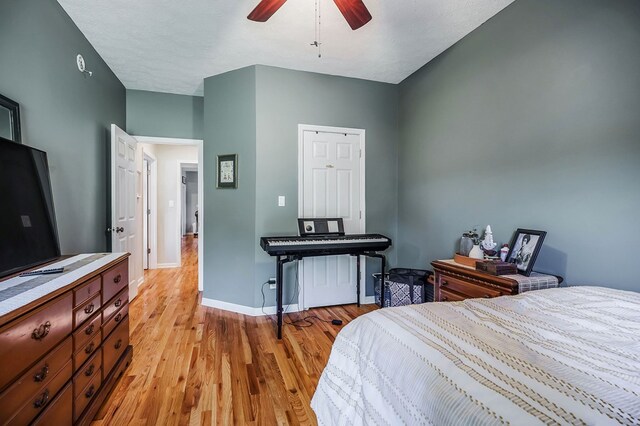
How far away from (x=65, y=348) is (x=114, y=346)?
26.5 inches

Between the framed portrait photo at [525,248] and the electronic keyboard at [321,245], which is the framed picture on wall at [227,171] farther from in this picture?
the framed portrait photo at [525,248]

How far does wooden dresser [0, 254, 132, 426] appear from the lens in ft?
3.23

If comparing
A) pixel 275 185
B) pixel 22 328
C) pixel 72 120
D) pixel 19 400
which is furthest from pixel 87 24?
pixel 19 400

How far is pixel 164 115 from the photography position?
390 centimetres

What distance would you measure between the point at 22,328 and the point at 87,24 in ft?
8.62

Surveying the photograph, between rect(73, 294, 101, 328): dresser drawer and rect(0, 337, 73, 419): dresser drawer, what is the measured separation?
0.31 ft

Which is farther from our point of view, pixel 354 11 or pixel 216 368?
pixel 216 368

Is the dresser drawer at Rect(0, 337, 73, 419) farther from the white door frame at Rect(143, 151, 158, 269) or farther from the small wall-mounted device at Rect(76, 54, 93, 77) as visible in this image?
the white door frame at Rect(143, 151, 158, 269)

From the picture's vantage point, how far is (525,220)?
2.14 meters

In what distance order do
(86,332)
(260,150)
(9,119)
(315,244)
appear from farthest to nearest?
1. (260,150)
2. (315,244)
3. (9,119)
4. (86,332)

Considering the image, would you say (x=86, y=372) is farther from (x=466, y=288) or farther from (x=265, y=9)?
(x=466, y=288)

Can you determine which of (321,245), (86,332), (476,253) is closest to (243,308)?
(321,245)

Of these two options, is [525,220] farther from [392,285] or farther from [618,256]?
[392,285]

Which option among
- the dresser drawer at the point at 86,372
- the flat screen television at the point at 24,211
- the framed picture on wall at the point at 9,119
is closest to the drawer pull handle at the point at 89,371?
the dresser drawer at the point at 86,372
